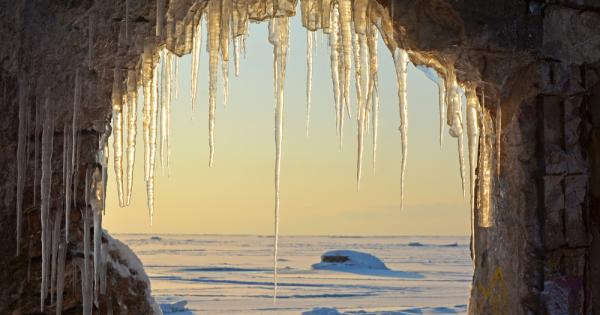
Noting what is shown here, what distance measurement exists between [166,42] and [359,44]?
100 centimetres

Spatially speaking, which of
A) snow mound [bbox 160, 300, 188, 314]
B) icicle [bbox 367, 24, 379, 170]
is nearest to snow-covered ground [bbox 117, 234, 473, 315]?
snow mound [bbox 160, 300, 188, 314]

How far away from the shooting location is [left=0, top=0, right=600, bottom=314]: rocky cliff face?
3.68 m

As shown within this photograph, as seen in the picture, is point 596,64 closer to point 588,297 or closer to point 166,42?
point 588,297

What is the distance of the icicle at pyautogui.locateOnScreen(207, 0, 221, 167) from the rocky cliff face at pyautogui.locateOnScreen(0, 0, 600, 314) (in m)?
0.13

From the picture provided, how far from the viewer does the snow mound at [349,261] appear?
70.6 ft

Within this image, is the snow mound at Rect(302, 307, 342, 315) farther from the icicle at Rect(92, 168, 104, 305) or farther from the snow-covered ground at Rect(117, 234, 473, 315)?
the icicle at Rect(92, 168, 104, 305)

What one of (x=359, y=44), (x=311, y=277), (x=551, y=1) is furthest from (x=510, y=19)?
(x=311, y=277)

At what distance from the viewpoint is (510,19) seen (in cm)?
386

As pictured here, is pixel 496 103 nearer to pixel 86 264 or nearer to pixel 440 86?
pixel 440 86

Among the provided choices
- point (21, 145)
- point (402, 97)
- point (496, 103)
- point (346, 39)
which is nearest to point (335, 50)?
point (346, 39)

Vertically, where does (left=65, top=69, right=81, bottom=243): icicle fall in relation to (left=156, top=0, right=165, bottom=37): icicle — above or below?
below

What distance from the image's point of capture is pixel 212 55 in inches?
162

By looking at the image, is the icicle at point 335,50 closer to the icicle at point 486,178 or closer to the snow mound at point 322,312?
the icicle at point 486,178

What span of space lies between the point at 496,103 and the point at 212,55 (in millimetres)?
1443
